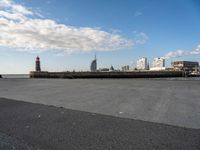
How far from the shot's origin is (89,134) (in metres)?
3.92

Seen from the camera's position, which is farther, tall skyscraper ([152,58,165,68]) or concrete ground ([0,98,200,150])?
tall skyscraper ([152,58,165,68])

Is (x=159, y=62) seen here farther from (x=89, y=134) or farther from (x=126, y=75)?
(x=89, y=134)

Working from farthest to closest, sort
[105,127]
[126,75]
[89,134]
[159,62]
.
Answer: [159,62] < [126,75] < [105,127] < [89,134]

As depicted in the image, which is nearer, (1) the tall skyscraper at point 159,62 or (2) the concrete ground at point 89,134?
(2) the concrete ground at point 89,134

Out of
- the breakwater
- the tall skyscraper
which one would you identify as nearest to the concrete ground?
the breakwater

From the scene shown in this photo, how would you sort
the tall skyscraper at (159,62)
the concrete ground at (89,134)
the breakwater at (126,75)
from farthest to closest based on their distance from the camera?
1. the tall skyscraper at (159,62)
2. the breakwater at (126,75)
3. the concrete ground at (89,134)

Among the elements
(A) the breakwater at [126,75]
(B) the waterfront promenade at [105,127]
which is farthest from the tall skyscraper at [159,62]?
(B) the waterfront promenade at [105,127]

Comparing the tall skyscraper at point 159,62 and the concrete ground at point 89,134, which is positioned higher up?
the tall skyscraper at point 159,62

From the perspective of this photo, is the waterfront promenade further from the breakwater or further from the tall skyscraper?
the tall skyscraper

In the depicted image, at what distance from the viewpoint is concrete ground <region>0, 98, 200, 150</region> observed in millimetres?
3379

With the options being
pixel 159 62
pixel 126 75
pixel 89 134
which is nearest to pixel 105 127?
pixel 89 134

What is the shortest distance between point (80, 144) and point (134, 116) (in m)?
2.11

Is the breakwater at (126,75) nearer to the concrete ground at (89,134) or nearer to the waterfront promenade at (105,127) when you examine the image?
the waterfront promenade at (105,127)

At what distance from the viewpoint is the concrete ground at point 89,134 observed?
338 centimetres
